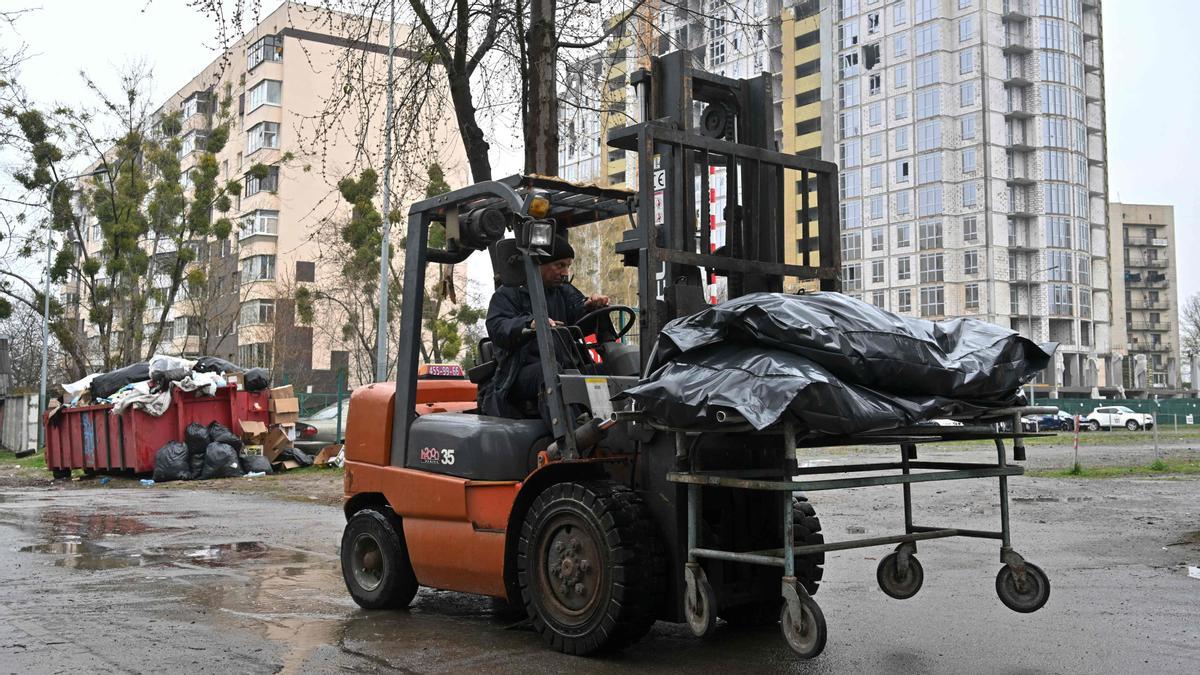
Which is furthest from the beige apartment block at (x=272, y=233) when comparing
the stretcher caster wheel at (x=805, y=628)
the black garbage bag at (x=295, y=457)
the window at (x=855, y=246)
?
the window at (x=855, y=246)

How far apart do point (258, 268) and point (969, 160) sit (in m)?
48.4

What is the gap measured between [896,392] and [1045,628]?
222 centimetres

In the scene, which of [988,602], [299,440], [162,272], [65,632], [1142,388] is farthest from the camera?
[1142,388]

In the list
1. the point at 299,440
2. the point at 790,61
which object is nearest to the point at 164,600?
the point at 299,440

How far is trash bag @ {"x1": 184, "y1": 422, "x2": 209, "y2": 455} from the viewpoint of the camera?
2053 centimetres

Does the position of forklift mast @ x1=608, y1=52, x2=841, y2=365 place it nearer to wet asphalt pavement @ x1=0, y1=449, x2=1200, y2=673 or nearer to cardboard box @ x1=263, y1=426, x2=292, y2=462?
wet asphalt pavement @ x1=0, y1=449, x2=1200, y2=673

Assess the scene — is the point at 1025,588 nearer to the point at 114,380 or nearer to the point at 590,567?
the point at 590,567

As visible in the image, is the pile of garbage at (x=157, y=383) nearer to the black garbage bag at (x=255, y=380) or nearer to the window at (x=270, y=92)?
the black garbage bag at (x=255, y=380)

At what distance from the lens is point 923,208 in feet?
262

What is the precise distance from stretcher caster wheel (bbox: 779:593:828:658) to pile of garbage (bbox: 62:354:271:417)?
1733 cm

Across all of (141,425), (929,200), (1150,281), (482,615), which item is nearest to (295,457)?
(141,425)

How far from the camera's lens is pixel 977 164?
7825cm

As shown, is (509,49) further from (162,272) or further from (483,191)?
(162,272)

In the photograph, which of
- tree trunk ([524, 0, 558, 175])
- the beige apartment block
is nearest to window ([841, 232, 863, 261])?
the beige apartment block
